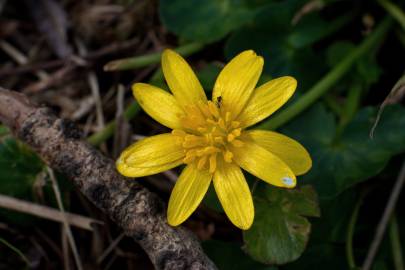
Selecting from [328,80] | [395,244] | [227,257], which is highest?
[328,80]

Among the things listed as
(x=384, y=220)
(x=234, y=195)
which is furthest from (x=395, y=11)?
(x=234, y=195)

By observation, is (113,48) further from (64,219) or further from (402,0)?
(402,0)

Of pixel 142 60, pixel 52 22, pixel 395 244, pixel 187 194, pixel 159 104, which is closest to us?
pixel 187 194

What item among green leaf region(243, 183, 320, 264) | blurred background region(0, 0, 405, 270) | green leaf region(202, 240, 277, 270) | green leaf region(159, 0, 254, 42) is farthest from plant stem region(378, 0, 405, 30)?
green leaf region(202, 240, 277, 270)

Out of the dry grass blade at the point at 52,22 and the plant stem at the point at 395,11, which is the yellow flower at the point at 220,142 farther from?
the dry grass blade at the point at 52,22

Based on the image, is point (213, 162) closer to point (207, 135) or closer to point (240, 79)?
point (207, 135)

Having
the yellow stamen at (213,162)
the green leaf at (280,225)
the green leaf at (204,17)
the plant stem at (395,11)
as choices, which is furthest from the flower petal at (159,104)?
the plant stem at (395,11)

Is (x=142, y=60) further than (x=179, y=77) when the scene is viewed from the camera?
Yes

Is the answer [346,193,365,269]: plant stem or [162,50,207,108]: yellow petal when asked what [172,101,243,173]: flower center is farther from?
[346,193,365,269]: plant stem
